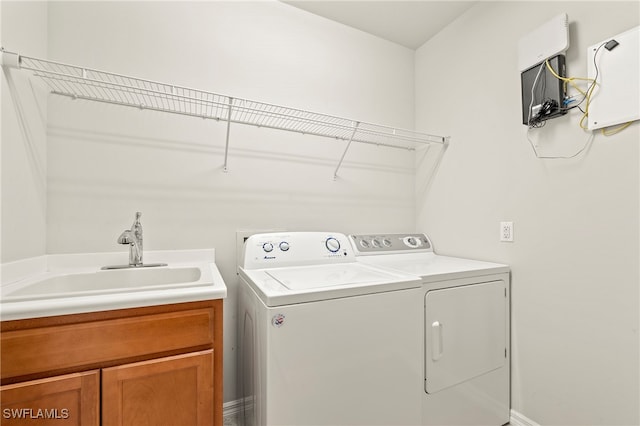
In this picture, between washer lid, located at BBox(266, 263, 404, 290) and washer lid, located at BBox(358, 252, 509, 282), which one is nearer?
washer lid, located at BBox(266, 263, 404, 290)

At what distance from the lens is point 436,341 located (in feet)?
4.68

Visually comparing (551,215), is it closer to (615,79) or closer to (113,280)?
(615,79)

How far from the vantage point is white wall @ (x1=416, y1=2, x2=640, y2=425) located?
129cm

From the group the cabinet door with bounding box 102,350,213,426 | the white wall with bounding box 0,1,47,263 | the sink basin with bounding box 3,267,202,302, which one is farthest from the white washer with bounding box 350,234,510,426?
the white wall with bounding box 0,1,47,263

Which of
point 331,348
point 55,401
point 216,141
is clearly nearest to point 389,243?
point 331,348

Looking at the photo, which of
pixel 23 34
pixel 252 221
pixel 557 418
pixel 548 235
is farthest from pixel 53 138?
pixel 557 418

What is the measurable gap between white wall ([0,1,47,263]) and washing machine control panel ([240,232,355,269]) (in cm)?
94

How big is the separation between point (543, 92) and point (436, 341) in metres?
1.43

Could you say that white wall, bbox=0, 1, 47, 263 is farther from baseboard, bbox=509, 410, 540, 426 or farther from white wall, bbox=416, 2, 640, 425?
baseboard, bbox=509, 410, 540, 426

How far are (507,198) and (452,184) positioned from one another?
16.9 inches

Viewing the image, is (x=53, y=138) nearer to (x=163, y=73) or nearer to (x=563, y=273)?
(x=163, y=73)

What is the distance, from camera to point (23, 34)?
1228 millimetres

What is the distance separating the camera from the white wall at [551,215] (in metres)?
1.29

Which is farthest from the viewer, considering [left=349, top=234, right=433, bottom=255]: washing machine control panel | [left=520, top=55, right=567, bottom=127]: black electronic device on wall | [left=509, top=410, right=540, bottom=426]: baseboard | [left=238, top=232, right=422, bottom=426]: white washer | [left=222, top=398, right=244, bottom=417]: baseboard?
[left=349, top=234, right=433, bottom=255]: washing machine control panel
